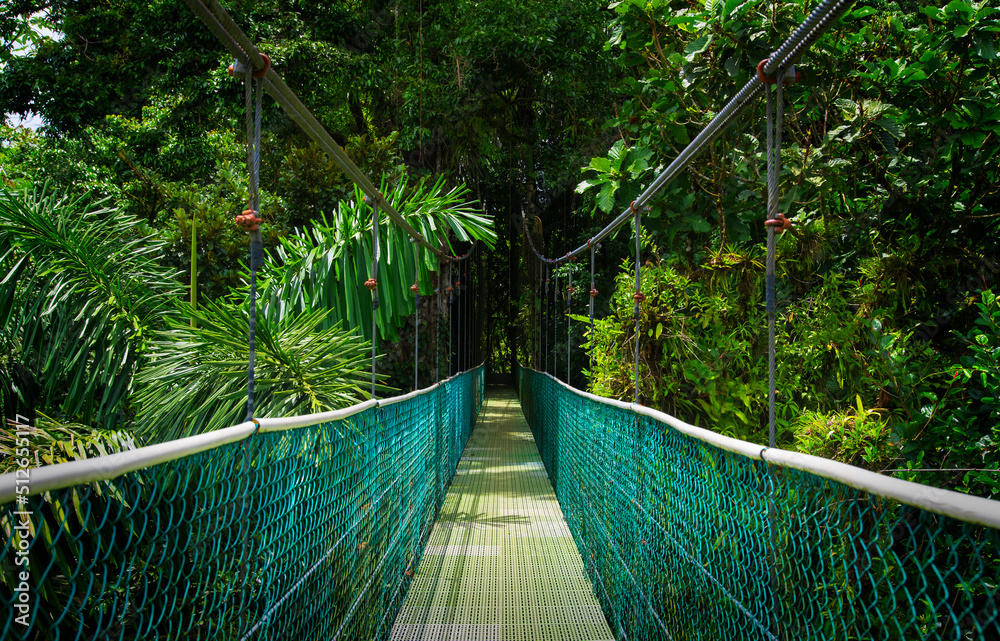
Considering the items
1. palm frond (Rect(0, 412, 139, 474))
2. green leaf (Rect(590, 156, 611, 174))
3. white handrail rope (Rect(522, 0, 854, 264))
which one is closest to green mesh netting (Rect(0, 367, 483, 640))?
palm frond (Rect(0, 412, 139, 474))

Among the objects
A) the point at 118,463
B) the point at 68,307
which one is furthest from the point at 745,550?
the point at 68,307

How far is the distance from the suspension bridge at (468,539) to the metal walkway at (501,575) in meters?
0.01

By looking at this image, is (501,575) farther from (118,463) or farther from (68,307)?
(118,463)

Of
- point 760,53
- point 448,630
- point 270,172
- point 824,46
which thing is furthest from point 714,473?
point 270,172

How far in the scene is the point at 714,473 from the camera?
1.36 m

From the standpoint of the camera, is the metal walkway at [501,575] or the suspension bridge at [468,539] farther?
the metal walkway at [501,575]

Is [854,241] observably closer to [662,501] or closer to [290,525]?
[662,501]

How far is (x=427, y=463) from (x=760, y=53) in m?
2.30

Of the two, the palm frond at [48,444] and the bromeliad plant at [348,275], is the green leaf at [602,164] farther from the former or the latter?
the palm frond at [48,444]

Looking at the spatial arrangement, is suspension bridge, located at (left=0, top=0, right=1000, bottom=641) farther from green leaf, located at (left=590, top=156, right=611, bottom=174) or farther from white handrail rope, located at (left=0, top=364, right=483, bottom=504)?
green leaf, located at (left=590, top=156, right=611, bottom=174)

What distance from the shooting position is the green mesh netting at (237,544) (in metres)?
0.81

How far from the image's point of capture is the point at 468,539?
335 centimetres

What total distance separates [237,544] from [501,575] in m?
1.82

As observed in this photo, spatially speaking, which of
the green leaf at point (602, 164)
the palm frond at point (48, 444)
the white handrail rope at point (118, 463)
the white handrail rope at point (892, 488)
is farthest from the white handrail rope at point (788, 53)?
the palm frond at point (48, 444)
